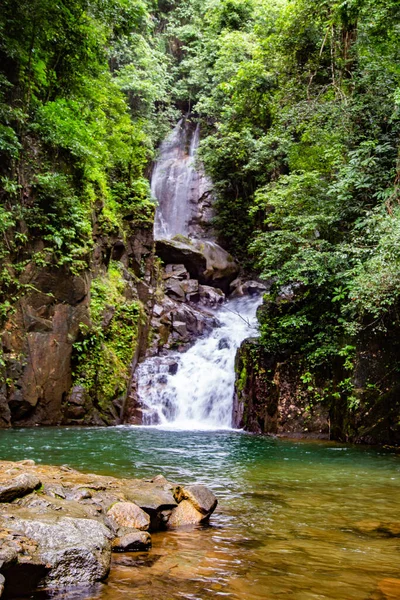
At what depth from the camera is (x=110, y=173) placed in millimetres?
20734

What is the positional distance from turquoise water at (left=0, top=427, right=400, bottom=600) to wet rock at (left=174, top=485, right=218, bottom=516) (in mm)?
218

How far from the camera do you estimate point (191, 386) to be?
1611 cm

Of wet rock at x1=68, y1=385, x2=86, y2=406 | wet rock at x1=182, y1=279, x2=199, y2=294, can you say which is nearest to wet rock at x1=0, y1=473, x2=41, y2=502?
wet rock at x1=68, y1=385, x2=86, y2=406

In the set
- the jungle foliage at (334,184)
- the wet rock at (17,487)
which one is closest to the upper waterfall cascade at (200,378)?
the jungle foliage at (334,184)

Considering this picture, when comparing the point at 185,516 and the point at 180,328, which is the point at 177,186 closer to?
the point at 180,328

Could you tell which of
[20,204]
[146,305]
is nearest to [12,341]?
[20,204]

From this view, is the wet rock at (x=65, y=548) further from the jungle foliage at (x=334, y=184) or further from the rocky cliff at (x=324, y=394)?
the rocky cliff at (x=324, y=394)

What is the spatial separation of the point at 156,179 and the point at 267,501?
27.2 meters

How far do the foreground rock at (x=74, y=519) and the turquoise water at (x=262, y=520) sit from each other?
7.9 inches

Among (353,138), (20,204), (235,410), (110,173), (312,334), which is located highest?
(110,173)

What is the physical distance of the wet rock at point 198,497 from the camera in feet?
16.9

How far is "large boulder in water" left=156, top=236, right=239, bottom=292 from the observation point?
22.9 meters

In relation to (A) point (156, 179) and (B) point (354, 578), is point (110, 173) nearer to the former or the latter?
(A) point (156, 179)

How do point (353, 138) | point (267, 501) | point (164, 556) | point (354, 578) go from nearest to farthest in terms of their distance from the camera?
1. point (354, 578)
2. point (164, 556)
3. point (267, 501)
4. point (353, 138)
